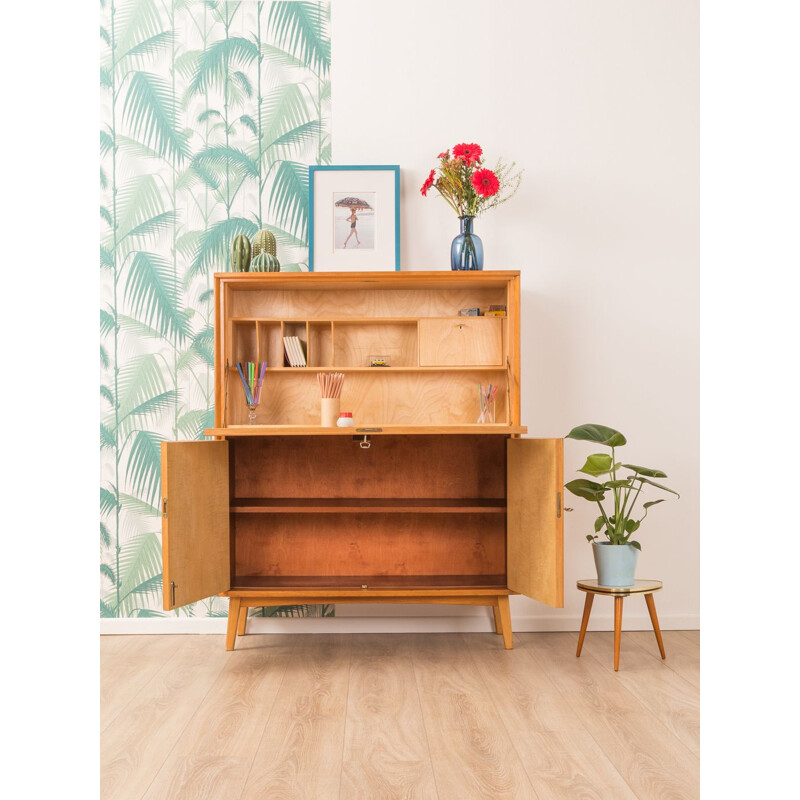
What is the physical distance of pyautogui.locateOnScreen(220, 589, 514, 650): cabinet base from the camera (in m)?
2.90

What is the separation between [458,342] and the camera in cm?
309

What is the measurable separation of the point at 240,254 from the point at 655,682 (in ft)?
7.83

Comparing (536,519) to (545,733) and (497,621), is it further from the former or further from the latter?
(545,733)

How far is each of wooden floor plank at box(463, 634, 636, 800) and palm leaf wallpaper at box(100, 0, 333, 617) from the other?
5.49 feet

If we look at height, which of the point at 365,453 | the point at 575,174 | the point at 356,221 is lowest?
the point at 365,453

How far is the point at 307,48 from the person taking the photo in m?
3.30

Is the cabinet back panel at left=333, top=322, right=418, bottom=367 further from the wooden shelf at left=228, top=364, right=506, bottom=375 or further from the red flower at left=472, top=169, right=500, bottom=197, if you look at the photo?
the red flower at left=472, top=169, right=500, bottom=197

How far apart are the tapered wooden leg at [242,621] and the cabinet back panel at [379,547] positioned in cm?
18

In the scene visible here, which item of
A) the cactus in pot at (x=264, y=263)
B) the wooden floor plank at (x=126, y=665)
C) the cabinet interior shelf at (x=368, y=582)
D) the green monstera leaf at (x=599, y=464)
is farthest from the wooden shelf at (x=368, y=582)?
the cactus in pot at (x=264, y=263)

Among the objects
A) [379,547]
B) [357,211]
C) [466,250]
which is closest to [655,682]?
[379,547]

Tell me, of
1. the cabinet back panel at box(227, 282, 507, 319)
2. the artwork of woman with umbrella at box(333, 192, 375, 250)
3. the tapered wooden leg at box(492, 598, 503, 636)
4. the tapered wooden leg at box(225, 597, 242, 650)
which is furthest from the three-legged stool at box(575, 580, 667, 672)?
the artwork of woman with umbrella at box(333, 192, 375, 250)

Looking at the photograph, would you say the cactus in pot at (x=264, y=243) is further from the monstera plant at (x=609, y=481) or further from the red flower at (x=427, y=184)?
the monstera plant at (x=609, y=481)
